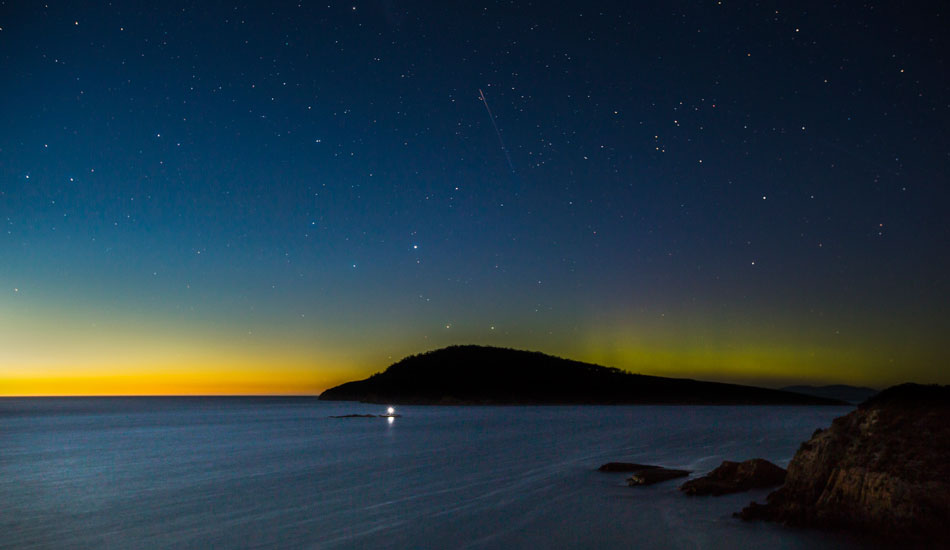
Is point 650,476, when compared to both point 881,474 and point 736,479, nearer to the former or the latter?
point 736,479

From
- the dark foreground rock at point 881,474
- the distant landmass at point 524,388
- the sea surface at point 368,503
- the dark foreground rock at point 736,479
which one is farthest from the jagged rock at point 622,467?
the distant landmass at point 524,388

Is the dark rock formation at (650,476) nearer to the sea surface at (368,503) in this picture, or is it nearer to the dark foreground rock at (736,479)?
the sea surface at (368,503)

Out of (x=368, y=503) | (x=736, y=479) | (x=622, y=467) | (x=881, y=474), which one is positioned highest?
(x=881, y=474)

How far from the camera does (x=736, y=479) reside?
1717cm

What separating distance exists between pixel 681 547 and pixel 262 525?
901cm

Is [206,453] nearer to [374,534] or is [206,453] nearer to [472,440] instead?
[472,440]

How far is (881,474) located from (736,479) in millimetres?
6068

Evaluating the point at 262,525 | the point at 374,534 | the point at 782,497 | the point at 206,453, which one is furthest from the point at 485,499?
the point at 206,453

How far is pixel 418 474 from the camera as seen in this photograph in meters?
23.5

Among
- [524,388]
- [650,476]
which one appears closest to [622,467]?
[650,476]

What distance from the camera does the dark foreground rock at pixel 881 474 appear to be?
10797 mm

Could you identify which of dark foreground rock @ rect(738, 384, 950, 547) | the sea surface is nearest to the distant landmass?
the sea surface

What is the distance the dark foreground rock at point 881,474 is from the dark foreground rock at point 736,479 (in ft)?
9.12

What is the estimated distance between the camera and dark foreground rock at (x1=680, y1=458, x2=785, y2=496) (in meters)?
16.5
